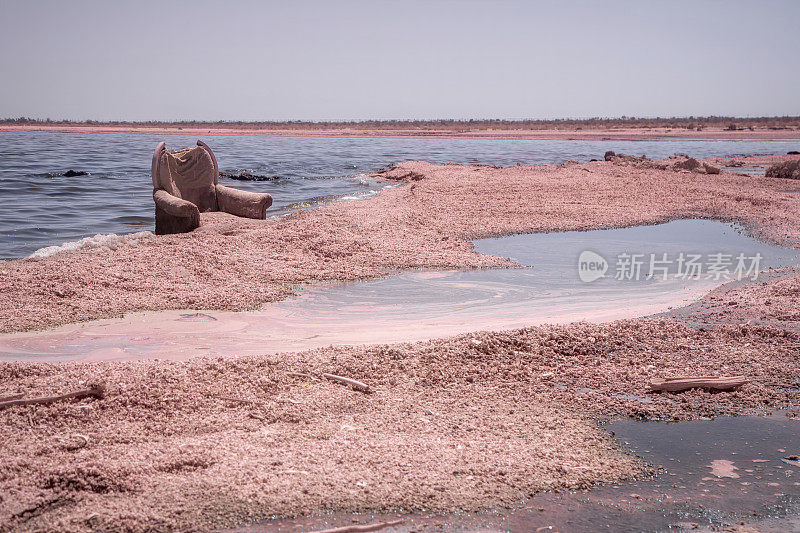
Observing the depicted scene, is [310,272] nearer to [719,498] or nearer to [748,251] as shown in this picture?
[719,498]

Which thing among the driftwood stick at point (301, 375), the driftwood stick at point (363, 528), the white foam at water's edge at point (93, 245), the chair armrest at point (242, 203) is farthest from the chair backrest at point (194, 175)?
the driftwood stick at point (363, 528)

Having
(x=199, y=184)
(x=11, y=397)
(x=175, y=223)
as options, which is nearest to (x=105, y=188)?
(x=199, y=184)

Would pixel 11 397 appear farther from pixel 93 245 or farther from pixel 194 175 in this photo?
pixel 194 175

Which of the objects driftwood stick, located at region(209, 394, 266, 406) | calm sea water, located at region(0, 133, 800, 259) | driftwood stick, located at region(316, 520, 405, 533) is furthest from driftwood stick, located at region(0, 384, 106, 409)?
calm sea water, located at region(0, 133, 800, 259)

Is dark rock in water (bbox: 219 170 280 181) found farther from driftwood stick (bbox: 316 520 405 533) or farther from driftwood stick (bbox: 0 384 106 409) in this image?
driftwood stick (bbox: 316 520 405 533)

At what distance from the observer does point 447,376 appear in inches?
192

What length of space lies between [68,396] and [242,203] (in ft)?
30.5

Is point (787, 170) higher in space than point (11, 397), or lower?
higher

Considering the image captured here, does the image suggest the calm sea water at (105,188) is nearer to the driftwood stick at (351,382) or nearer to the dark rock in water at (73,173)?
the dark rock in water at (73,173)

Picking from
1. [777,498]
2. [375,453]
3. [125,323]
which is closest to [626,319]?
[777,498]

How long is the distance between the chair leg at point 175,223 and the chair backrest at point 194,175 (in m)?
1.10

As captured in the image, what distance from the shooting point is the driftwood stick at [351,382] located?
4.58m

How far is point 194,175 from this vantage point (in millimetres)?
13070

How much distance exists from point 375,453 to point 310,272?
5096mm
